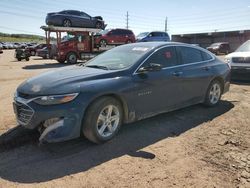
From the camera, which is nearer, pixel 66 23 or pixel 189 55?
pixel 189 55

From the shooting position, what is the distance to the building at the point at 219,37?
36094mm

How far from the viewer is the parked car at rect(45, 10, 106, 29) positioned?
19.7m

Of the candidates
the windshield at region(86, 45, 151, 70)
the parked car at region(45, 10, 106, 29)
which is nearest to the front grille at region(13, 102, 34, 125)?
the windshield at region(86, 45, 151, 70)

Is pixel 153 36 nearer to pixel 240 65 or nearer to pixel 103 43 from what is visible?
pixel 103 43

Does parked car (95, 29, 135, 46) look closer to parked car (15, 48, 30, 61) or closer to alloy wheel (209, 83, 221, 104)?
parked car (15, 48, 30, 61)

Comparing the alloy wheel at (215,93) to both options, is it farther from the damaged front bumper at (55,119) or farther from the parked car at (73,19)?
the parked car at (73,19)

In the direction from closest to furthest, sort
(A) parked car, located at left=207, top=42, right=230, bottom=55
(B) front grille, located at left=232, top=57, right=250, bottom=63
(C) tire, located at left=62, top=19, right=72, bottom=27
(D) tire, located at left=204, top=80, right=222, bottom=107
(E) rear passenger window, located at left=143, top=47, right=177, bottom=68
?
(E) rear passenger window, located at left=143, top=47, right=177, bottom=68 < (D) tire, located at left=204, top=80, right=222, bottom=107 < (B) front grille, located at left=232, top=57, right=250, bottom=63 < (C) tire, located at left=62, top=19, right=72, bottom=27 < (A) parked car, located at left=207, top=42, right=230, bottom=55

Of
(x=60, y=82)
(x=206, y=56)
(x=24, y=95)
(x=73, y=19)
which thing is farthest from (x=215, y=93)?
(x=73, y=19)

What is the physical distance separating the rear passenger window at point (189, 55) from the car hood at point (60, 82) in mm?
2040

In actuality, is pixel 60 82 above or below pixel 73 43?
below

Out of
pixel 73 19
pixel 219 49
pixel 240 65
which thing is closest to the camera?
pixel 240 65

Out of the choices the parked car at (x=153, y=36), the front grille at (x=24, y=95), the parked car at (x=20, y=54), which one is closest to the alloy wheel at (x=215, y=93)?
the front grille at (x=24, y=95)

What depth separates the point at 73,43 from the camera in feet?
68.7

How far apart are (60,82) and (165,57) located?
2.27m
